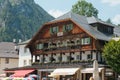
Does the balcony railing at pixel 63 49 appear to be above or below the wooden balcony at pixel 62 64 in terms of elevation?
above

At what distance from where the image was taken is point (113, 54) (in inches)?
2125

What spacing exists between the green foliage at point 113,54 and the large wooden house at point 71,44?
1791 mm

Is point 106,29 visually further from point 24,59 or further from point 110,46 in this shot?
point 24,59

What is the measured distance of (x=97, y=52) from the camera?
5953 centimetres

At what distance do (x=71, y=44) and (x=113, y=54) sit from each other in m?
10.8

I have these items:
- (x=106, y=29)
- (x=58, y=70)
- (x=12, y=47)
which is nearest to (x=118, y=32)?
(x=106, y=29)

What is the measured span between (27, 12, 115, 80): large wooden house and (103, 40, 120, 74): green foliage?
179cm

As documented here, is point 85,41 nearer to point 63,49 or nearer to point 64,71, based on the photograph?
point 63,49

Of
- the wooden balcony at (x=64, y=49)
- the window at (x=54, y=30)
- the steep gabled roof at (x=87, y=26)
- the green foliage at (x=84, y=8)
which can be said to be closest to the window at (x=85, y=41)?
the wooden balcony at (x=64, y=49)

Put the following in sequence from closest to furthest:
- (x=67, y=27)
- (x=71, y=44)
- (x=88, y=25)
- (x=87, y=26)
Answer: (x=71, y=44)
(x=87, y=26)
(x=67, y=27)
(x=88, y=25)

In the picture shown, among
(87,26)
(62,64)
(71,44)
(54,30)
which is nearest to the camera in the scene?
(62,64)

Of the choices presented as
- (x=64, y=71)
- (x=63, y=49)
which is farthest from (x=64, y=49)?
(x=64, y=71)

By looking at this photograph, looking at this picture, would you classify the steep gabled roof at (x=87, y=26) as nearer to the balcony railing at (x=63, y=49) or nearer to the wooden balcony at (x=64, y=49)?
the wooden balcony at (x=64, y=49)

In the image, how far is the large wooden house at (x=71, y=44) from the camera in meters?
59.2
